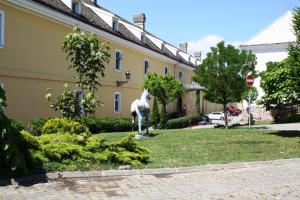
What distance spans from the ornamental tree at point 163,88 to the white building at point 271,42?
553 inches

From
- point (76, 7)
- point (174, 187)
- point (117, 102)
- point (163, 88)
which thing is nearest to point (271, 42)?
point (163, 88)

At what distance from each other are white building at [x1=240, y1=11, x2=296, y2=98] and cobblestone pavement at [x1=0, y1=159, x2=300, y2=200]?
3167 cm

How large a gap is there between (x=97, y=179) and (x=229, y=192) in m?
2.51

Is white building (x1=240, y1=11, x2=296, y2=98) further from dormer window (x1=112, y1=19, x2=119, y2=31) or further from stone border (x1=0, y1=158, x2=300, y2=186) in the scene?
stone border (x1=0, y1=158, x2=300, y2=186)

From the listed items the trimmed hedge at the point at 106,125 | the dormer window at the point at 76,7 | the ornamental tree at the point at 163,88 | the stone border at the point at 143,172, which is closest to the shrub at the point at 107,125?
the trimmed hedge at the point at 106,125

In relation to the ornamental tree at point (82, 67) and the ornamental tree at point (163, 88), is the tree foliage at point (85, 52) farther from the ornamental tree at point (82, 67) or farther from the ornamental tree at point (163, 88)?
the ornamental tree at point (163, 88)

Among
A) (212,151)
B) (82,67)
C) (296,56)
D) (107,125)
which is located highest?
(296,56)

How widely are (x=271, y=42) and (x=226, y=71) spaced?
18695 millimetres

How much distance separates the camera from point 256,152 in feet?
39.9

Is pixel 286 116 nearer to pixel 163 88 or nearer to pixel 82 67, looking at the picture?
pixel 163 88

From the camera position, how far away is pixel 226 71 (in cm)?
2308

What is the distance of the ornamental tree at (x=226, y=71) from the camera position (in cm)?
2316

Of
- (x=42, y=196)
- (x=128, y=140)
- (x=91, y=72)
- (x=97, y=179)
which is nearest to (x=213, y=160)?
(x=128, y=140)

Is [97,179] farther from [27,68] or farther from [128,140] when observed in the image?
[27,68]
